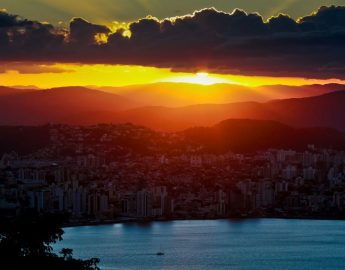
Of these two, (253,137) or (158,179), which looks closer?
(158,179)

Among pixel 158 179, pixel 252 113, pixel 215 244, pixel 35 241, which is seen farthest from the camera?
pixel 252 113

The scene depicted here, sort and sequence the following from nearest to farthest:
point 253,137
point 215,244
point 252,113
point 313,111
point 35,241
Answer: point 35,241 → point 215,244 → point 253,137 → point 252,113 → point 313,111

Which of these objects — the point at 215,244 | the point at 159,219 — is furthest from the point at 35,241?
the point at 159,219

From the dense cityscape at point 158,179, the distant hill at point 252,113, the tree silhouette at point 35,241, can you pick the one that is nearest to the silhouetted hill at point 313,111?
the distant hill at point 252,113

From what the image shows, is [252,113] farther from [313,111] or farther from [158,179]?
[158,179]

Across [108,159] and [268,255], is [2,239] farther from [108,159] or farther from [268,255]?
[108,159]

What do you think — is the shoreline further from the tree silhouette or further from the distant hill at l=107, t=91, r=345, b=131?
the distant hill at l=107, t=91, r=345, b=131

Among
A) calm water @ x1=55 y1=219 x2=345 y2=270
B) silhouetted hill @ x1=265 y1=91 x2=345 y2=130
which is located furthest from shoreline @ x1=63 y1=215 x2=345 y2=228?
silhouetted hill @ x1=265 y1=91 x2=345 y2=130

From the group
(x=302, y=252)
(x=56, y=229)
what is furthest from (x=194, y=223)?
(x=56, y=229)
